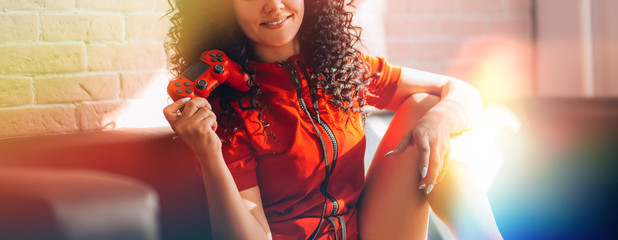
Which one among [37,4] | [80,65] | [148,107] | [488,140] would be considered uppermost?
[37,4]

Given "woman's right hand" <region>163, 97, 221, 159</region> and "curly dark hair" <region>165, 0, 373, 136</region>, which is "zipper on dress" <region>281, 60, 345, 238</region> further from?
"woman's right hand" <region>163, 97, 221, 159</region>

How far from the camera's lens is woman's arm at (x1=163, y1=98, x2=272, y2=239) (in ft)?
2.35

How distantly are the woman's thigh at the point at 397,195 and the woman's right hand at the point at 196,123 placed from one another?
1.11ft

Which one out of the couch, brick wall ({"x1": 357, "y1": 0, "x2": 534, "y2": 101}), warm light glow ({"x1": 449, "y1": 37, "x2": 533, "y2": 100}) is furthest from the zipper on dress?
warm light glow ({"x1": 449, "y1": 37, "x2": 533, "y2": 100})

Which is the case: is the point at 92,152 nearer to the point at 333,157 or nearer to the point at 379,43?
the point at 333,157

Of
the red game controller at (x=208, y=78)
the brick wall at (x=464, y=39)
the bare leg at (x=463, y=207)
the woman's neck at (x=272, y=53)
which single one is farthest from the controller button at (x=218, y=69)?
the brick wall at (x=464, y=39)

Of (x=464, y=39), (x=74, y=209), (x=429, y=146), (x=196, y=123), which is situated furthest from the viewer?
(x=464, y=39)

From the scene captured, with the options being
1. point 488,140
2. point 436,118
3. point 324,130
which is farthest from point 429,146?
point 488,140

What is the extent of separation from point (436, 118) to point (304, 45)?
0.29 metres

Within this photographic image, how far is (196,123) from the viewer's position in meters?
0.71

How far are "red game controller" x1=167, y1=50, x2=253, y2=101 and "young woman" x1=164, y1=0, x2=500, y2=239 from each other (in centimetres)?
4

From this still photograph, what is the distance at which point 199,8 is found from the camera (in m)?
0.92

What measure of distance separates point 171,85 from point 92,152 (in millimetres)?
255

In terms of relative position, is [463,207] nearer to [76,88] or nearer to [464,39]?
[76,88]
